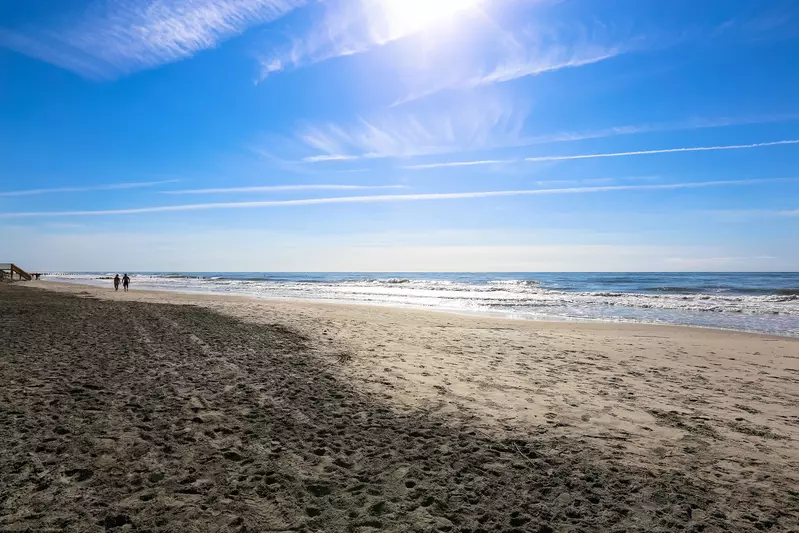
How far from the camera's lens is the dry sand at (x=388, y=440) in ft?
12.5

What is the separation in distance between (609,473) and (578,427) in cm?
135

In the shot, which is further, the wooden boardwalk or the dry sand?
the wooden boardwalk

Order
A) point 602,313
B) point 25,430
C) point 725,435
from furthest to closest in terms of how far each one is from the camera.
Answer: point 602,313 < point 725,435 < point 25,430

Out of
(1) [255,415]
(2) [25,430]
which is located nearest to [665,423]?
(1) [255,415]

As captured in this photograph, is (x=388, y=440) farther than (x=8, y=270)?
No

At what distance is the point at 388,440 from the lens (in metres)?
5.38

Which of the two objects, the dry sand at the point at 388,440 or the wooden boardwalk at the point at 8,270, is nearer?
the dry sand at the point at 388,440

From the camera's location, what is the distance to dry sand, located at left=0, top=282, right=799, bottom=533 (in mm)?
3805

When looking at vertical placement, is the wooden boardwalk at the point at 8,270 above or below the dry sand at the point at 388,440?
above

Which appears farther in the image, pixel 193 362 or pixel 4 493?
pixel 193 362

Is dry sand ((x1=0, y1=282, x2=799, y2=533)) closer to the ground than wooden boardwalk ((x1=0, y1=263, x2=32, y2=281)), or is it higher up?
closer to the ground

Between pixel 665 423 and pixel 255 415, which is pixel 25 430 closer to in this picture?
pixel 255 415

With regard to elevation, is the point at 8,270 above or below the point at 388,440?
above

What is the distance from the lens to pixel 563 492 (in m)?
4.24
